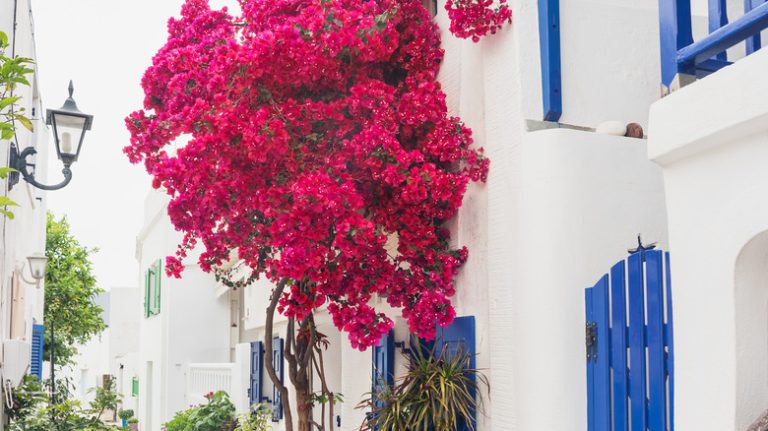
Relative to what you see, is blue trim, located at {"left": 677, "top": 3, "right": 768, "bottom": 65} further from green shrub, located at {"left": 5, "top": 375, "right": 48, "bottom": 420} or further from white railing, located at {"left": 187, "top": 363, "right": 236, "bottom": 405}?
white railing, located at {"left": 187, "top": 363, "right": 236, "bottom": 405}

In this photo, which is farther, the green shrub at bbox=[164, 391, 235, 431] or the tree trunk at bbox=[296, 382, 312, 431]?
the green shrub at bbox=[164, 391, 235, 431]

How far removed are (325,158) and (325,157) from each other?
3cm

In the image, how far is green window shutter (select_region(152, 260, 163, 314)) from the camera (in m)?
19.8

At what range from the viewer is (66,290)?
74.3 feet

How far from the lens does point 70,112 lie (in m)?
7.26

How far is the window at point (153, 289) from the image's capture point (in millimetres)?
20017

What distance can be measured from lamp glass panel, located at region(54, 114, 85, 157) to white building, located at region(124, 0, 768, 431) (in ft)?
9.90

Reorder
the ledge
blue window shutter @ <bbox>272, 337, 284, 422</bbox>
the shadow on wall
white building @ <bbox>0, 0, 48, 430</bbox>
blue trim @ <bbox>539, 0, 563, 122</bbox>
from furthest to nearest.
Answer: blue window shutter @ <bbox>272, 337, 284, 422</bbox>, white building @ <bbox>0, 0, 48, 430</bbox>, blue trim @ <bbox>539, 0, 563, 122</bbox>, the shadow on wall, the ledge

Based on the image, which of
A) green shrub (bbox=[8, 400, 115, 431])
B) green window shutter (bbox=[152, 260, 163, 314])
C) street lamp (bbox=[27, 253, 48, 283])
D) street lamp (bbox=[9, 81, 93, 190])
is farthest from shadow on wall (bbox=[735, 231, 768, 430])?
green window shutter (bbox=[152, 260, 163, 314])

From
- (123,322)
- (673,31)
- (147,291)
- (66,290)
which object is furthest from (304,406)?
(123,322)

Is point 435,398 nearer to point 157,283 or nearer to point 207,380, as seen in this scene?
point 207,380

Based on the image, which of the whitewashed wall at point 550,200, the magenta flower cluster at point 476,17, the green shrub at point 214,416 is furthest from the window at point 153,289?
the magenta flower cluster at point 476,17

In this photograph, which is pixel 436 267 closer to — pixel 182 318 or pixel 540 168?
pixel 540 168

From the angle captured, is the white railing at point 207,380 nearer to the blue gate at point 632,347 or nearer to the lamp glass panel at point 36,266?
the lamp glass panel at point 36,266
